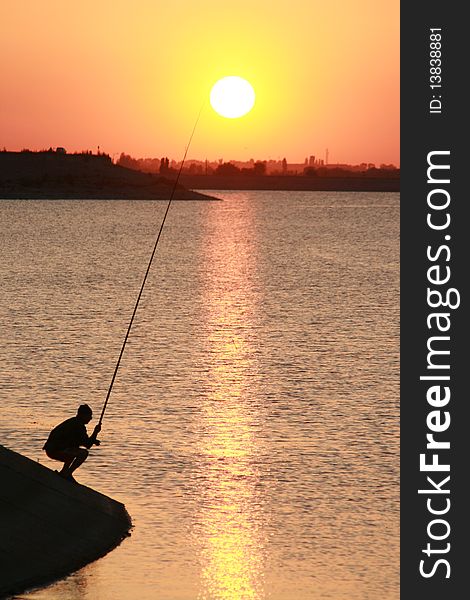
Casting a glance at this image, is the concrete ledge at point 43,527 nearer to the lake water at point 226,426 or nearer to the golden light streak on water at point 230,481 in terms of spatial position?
the lake water at point 226,426

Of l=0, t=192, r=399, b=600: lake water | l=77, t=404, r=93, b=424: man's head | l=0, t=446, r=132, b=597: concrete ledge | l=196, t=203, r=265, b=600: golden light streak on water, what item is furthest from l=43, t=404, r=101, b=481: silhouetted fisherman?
l=196, t=203, r=265, b=600: golden light streak on water

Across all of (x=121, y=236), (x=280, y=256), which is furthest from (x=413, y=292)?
(x=121, y=236)

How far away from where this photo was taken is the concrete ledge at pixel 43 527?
13.9 m

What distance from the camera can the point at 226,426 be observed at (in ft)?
84.0

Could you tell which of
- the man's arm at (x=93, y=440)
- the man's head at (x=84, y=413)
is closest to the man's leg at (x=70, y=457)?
the man's arm at (x=93, y=440)

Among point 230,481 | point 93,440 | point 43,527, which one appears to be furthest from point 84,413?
point 230,481

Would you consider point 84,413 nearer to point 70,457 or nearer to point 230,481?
point 70,457

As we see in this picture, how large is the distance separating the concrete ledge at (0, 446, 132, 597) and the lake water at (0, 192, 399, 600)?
23cm

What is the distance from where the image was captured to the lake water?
15703 mm

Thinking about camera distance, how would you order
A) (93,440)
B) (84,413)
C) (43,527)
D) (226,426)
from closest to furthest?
(43,527), (84,413), (93,440), (226,426)

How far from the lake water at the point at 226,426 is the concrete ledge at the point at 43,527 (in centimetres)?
23

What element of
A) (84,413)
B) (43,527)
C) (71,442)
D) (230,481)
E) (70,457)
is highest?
(84,413)

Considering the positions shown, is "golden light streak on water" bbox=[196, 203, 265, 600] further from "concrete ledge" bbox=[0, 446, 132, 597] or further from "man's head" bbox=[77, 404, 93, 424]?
"man's head" bbox=[77, 404, 93, 424]

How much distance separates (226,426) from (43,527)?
11136 mm
